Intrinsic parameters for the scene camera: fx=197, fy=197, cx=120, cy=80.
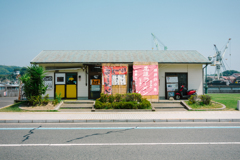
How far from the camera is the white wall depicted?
53.9 ft

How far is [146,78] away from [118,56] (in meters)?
3.79

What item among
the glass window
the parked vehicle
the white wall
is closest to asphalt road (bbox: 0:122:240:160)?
the parked vehicle

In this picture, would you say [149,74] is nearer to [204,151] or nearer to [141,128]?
[141,128]

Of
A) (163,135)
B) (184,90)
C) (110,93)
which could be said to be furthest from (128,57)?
(163,135)

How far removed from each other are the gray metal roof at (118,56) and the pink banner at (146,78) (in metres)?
1.30

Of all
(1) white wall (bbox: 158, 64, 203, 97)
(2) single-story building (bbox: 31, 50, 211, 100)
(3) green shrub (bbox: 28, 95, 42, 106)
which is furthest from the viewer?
(1) white wall (bbox: 158, 64, 203, 97)

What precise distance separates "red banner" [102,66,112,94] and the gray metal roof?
1.21 metres

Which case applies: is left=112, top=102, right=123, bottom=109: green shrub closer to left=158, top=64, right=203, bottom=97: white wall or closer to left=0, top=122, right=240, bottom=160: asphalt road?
left=0, top=122, right=240, bottom=160: asphalt road

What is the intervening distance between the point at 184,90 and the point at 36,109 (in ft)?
36.4

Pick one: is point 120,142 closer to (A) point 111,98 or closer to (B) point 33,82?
(A) point 111,98

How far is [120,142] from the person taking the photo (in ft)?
21.3

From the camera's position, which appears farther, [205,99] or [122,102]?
[205,99]

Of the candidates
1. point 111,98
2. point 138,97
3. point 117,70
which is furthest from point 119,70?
point 138,97

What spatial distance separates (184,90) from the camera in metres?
15.8
